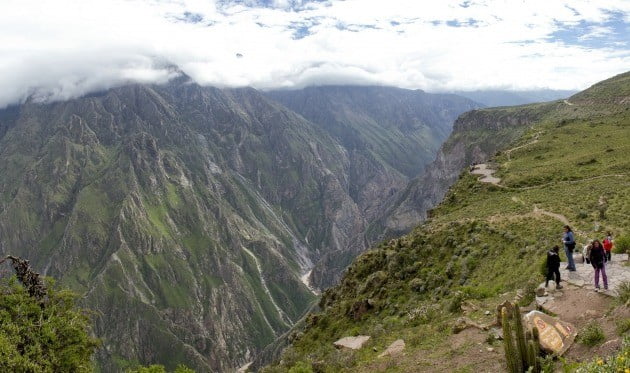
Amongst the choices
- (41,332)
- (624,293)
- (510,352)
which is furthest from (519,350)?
(41,332)

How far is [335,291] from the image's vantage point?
63.4m

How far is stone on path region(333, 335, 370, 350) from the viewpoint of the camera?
1412 inches

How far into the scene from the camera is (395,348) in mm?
30688

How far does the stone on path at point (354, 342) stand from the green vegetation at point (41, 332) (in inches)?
748

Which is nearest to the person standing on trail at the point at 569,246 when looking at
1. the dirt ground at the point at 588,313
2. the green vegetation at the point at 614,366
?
the dirt ground at the point at 588,313

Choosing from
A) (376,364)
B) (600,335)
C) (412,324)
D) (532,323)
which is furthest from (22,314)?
(600,335)

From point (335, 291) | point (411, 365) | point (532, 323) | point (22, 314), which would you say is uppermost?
point (532, 323)

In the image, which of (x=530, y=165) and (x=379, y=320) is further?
(x=530, y=165)

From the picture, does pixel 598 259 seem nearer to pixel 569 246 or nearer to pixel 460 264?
pixel 569 246

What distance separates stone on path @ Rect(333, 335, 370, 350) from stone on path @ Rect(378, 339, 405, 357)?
450cm

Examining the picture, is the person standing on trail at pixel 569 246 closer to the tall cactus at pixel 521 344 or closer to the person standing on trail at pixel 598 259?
the person standing on trail at pixel 598 259

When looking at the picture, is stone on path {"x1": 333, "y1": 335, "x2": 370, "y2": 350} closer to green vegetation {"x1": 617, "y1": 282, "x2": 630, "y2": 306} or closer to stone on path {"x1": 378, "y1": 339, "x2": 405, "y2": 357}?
stone on path {"x1": 378, "y1": 339, "x2": 405, "y2": 357}

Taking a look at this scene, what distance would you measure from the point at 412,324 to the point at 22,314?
27.2 meters

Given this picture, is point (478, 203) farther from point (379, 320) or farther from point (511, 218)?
point (379, 320)
